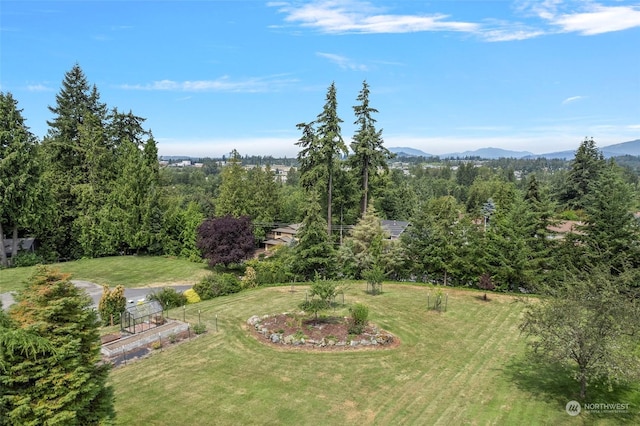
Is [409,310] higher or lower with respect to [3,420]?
lower

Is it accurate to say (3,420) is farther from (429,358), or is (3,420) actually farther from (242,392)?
(429,358)

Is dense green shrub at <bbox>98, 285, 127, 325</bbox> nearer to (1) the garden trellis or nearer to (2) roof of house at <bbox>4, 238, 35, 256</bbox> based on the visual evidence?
(1) the garden trellis

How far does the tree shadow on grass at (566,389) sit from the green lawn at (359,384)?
0.03 meters

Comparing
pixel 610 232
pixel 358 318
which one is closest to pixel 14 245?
pixel 358 318

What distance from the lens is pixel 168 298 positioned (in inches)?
807

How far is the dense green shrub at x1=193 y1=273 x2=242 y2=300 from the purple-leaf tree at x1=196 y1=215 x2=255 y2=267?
462 centimetres

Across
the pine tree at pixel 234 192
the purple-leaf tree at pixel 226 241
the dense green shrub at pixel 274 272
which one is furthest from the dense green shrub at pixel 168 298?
the pine tree at pixel 234 192

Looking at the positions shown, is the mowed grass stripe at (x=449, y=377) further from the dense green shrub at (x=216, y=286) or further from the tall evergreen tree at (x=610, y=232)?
the dense green shrub at (x=216, y=286)

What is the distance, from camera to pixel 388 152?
32.7 metres

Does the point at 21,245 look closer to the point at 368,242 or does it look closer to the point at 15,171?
the point at 15,171

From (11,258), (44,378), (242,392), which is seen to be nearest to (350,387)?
(242,392)

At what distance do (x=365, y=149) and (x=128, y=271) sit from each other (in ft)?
68.6

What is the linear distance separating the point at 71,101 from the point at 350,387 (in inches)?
1488

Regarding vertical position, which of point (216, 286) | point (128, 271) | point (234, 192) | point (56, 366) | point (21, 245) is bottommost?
point (128, 271)
